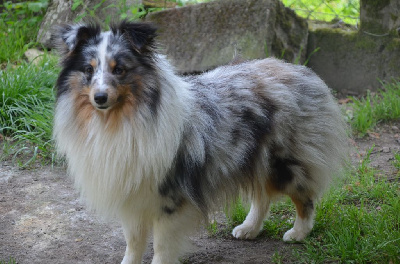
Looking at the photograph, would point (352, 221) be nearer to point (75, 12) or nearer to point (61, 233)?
point (61, 233)

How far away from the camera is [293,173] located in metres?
3.97

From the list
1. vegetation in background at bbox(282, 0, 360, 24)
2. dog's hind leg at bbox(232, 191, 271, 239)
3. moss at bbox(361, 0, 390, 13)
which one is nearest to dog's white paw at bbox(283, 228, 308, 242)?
dog's hind leg at bbox(232, 191, 271, 239)

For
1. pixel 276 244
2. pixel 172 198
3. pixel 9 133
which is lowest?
pixel 276 244

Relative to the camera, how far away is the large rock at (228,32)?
6.48m

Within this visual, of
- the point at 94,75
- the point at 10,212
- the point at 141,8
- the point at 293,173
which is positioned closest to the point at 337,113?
the point at 293,173

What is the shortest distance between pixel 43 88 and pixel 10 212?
1.95 m

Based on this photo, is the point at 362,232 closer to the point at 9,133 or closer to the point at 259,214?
the point at 259,214

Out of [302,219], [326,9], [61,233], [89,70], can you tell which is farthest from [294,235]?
[326,9]

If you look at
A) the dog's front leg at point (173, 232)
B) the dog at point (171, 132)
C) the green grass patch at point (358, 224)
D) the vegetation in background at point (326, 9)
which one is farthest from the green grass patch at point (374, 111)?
the dog's front leg at point (173, 232)

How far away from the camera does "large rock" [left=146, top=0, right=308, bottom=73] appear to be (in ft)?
21.3

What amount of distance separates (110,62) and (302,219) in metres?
2.01

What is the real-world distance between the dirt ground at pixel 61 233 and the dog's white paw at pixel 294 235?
0.06 metres

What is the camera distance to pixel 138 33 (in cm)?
321

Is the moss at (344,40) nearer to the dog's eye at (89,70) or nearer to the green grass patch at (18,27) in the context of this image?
the green grass patch at (18,27)
